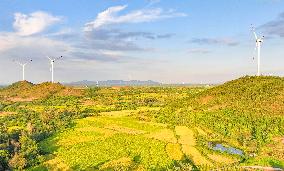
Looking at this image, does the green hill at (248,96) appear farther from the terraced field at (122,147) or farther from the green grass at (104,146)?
the green grass at (104,146)

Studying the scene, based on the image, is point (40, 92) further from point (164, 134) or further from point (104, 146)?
point (104, 146)

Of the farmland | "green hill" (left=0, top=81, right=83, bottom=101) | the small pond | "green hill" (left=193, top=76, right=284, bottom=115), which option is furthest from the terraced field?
"green hill" (left=0, top=81, right=83, bottom=101)

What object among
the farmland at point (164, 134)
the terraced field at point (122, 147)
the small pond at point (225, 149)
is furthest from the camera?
the small pond at point (225, 149)

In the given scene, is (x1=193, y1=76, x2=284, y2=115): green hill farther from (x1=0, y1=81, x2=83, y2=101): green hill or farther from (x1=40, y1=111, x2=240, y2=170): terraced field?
(x1=0, y1=81, x2=83, y2=101): green hill

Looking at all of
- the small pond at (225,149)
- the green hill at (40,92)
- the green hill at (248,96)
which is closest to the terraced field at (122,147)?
the small pond at (225,149)

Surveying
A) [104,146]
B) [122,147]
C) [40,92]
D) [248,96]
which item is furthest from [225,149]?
[40,92]

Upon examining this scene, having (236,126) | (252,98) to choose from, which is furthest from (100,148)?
(252,98)

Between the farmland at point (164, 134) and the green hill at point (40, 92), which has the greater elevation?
the green hill at point (40, 92)
